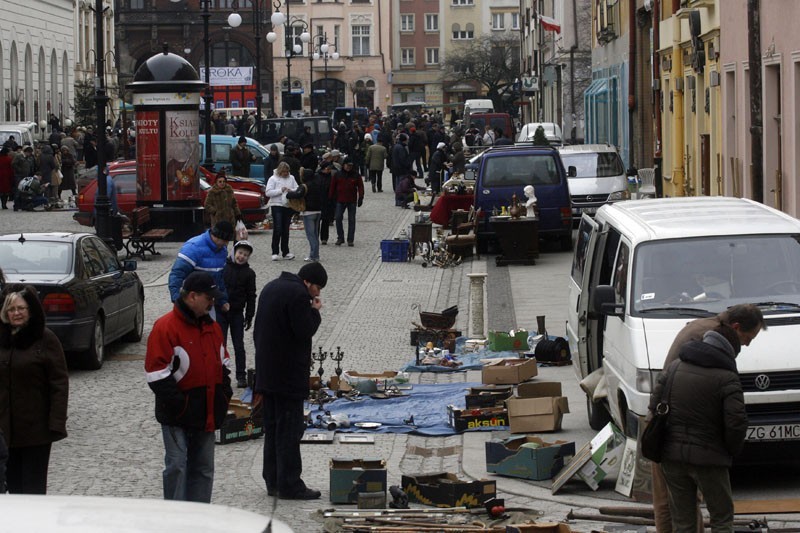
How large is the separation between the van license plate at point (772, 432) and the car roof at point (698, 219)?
67.2 inches

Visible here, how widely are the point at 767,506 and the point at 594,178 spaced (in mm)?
21982

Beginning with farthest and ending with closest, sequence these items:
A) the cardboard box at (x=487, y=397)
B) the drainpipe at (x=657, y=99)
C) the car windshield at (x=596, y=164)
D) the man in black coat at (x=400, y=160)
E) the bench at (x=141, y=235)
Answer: the man in black coat at (x=400, y=160)
the drainpipe at (x=657, y=99)
the car windshield at (x=596, y=164)
the bench at (x=141, y=235)
the cardboard box at (x=487, y=397)

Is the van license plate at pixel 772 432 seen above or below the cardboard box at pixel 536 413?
above

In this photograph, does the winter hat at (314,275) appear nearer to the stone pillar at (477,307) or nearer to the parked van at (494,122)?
the stone pillar at (477,307)

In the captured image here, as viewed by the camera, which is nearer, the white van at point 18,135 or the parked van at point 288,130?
the white van at point 18,135

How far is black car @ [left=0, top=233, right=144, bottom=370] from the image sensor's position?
14930 millimetres

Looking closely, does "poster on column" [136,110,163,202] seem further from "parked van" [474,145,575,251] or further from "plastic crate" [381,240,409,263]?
"parked van" [474,145,575,251]

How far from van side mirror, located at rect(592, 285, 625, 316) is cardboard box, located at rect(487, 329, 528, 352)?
5.69 m

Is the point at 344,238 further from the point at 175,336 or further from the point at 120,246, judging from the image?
the point at 175,336

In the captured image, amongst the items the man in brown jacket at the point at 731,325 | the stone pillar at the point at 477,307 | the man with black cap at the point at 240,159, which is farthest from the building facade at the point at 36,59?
the man in brown jacket at the point at 731,325

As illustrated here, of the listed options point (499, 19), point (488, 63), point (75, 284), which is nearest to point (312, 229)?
point (75, 284)

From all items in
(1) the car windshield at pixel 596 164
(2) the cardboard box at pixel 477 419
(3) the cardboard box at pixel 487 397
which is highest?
(1) the car windshield at pixel 596 164

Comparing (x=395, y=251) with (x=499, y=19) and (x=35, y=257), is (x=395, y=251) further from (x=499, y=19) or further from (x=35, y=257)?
(x=499, y=19)

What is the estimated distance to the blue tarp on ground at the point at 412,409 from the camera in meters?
12.6
